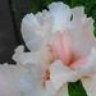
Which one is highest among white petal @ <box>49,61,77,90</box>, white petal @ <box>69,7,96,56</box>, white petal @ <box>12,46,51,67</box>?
white petal @ <box>69,7,96,56</box>

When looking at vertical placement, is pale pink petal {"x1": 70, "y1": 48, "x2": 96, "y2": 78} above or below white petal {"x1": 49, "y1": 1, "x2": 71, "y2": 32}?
below

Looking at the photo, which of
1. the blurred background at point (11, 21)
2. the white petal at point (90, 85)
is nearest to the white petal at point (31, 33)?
the white petal at point (90, 85)

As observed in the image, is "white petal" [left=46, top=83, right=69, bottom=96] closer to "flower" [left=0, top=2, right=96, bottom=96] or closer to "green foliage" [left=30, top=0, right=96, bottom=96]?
"flower" [left=0, top=2, right=96, bottom=96]

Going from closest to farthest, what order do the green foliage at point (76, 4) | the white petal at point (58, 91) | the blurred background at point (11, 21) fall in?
the white petal at point (58, 91) → the green foliage at point (76, 4) → the blurred background at point (11, 21)

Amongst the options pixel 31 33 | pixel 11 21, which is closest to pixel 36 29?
pixel 31 33

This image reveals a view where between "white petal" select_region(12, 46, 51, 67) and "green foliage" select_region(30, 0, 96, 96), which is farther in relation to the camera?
"green foliage" select_region(30, 0, 96, 96)

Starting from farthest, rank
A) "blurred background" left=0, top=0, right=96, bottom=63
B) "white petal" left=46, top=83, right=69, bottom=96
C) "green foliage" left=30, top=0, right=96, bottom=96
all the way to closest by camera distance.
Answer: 1. "blurred background" left=0, top=0, right=96, bottom=63
2. "green foliage" left=30, top=0, right=96, bottom=96
3. "white petal" left=46, top=83, right=69, bottom=96

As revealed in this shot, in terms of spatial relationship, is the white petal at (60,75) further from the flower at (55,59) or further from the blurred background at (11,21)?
the blurred background at (11,21)

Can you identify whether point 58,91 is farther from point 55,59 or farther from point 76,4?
point 76,4

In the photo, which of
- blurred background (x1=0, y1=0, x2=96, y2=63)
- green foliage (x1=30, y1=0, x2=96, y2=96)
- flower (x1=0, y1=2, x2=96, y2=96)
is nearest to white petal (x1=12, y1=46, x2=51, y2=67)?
flower (x1=0, y1=2, x2=96, y2=96)
